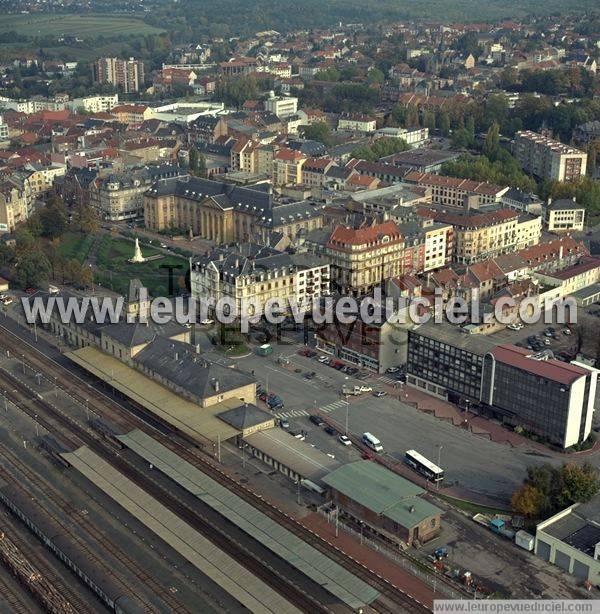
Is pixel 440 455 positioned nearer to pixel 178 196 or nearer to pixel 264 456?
pixel 264 456

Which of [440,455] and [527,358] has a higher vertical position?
[527,358]

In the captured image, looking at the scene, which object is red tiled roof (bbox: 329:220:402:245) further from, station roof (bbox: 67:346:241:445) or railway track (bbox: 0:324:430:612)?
railway track (bbox: 0:324:430:612)

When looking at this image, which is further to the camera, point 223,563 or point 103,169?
point 103,169

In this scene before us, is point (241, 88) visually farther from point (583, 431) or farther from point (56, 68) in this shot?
point (583, 431)

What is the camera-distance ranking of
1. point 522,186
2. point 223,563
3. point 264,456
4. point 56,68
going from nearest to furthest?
point 223,563 → point 264,456 → point 522,186 → point 56,68

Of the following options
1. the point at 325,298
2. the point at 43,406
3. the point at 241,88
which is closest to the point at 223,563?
the point at 43,406

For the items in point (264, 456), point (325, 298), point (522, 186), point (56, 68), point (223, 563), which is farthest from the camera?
point (56, 68)

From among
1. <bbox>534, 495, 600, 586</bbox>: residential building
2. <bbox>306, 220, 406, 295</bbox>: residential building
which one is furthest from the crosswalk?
<bbox>306, 220, 406, 295</bbox>: residential building
